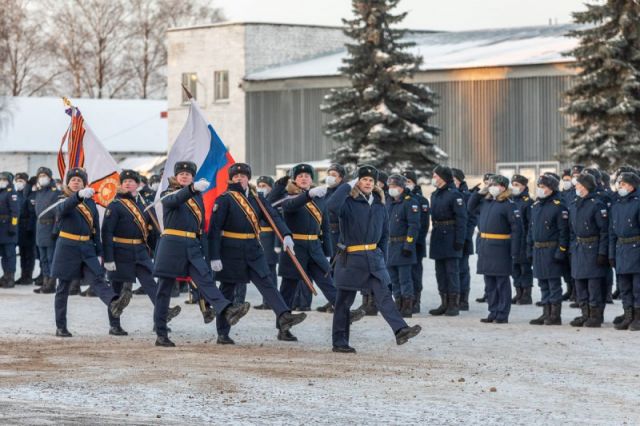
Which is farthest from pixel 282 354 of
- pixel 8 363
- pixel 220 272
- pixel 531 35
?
pixel 531 35

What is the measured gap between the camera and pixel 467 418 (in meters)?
10.7

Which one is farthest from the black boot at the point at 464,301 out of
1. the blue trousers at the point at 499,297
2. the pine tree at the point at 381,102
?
the pine tree at the point at 381,102

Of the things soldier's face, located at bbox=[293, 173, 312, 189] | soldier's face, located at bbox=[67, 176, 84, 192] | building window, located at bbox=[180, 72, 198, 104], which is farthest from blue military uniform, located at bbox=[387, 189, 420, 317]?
building window, located at bbox=[180, 72, 198, 104]

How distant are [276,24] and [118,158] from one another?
19067 mm

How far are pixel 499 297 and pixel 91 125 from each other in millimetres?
53927

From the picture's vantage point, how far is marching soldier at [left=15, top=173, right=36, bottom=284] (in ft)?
82.0

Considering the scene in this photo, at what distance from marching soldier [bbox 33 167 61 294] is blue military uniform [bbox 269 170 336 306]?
5768 mm

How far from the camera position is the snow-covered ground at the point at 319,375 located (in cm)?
1084

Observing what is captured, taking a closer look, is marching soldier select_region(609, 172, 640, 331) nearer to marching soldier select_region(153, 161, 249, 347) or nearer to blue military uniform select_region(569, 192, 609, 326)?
blue military uniform select_region(569, 192, 609, 326)

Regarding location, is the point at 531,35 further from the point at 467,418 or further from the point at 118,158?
the point at 467,418

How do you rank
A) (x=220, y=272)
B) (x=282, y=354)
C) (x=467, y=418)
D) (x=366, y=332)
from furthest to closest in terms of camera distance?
(x=366, y=332) → (x=220, y=272) → (x=282, y=354) → (x=467, y=418)

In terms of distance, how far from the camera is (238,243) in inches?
604

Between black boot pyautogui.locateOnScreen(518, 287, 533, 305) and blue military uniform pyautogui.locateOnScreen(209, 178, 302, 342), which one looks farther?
black boot pyautogui.locateOnScreen(518, 287, 533, 305)

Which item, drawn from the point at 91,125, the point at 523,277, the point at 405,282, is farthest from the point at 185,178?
the point at 91,125
